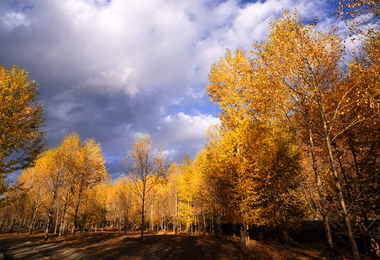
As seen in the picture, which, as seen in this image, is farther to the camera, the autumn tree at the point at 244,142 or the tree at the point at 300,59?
the autumn tree at the point at 244,142

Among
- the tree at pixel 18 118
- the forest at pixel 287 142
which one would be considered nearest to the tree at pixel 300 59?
the forest at pixel 287 142

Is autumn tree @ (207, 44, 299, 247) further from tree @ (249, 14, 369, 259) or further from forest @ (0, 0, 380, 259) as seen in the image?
tree @ (249, 14, 369, 259)

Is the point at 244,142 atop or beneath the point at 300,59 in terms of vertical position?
beneath

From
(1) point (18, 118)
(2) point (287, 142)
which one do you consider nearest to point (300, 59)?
(2) point (287, 142)

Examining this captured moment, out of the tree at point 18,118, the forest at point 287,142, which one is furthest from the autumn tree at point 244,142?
the tree at point 18,118

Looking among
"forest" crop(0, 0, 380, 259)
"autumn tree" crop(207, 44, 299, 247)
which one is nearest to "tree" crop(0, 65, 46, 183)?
"forest" crop(0, 0, 380, 259)

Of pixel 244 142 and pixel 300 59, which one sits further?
pixel 244 142

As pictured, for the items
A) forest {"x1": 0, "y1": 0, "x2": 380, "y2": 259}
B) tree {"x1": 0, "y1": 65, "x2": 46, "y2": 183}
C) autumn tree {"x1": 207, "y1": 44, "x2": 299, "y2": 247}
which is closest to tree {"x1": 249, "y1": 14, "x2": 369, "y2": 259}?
forest {"x1": 0, "y1": 0, "x2": 380, "y2": 259}

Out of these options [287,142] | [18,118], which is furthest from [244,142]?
[18,118]

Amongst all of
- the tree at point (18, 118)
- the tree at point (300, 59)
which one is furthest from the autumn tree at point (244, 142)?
the tree at point (18, 118)

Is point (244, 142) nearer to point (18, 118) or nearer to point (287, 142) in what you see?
point (287, 142)

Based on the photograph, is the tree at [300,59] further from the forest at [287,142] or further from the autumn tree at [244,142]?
the autumn tree at [244,142]

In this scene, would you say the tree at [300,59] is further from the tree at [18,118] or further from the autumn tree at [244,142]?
the tree at [18,118]

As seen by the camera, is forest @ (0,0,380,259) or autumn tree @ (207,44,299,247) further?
autumn tree @ (207,44,299,247)
